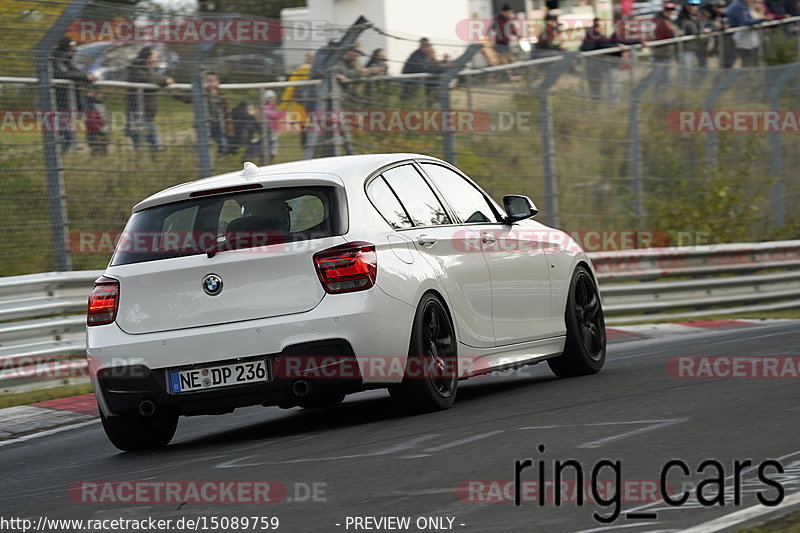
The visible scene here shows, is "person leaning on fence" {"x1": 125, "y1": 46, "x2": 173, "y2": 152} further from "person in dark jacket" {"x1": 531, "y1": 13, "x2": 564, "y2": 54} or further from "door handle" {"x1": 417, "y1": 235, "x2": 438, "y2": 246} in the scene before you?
"person in dark jacket" {"x1": 531, "y1": 13, "x2": 564, "y2": 54}

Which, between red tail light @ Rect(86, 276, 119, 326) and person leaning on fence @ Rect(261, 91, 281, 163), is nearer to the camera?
red tail light @ Rect(86, 276, 119, 326)

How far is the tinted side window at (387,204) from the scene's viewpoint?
820 centimetres

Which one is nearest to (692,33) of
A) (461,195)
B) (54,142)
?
(54,142)

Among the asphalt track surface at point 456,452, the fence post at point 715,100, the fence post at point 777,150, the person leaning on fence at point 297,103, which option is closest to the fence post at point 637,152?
the fence post at point 715,100

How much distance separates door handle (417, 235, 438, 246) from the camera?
8.32m

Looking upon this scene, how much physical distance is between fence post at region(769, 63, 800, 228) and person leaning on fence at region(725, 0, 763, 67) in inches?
70.5

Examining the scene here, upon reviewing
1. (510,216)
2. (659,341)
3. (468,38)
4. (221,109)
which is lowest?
(659,341)

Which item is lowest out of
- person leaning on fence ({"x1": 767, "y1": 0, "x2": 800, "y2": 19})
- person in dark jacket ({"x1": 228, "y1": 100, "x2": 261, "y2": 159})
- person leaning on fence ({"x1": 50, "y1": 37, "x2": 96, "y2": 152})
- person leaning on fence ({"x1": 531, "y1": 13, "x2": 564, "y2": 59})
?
person in dark jacket ({"x1": 228, "y1": 100, "x2": 261, "y2": 159})

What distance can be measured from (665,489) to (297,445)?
8.08 ft

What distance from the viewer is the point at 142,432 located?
8.27 metres

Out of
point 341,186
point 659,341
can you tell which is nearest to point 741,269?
point 659,341

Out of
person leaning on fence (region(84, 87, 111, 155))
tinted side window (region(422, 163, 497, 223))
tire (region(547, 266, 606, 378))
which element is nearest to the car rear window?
tinted side window (region(422, 163, 497, 223))

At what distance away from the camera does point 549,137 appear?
1831 centimetres

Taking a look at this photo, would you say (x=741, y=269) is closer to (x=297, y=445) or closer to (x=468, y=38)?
(x=468, y=38)
